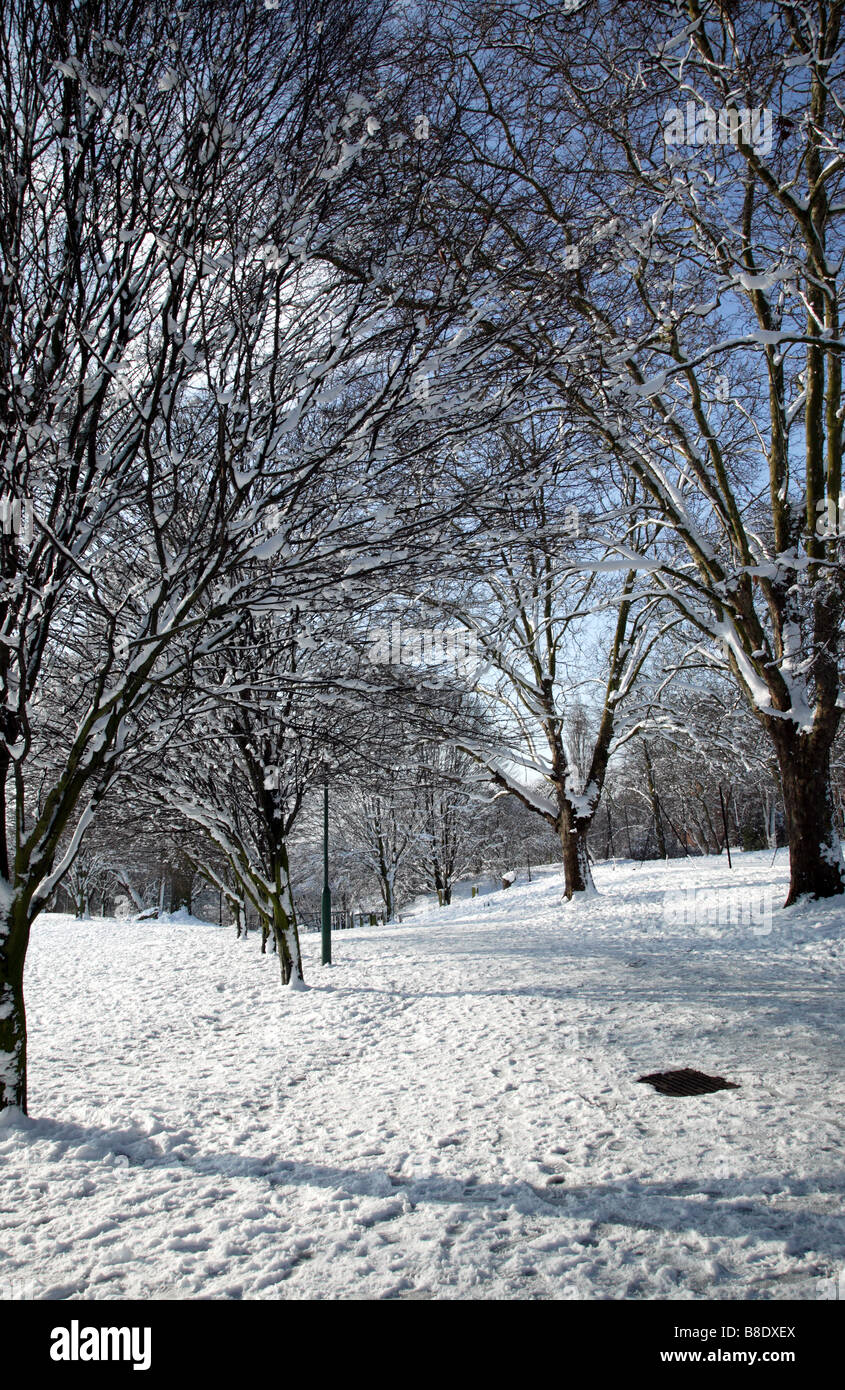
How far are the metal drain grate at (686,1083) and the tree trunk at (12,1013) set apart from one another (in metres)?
4.04

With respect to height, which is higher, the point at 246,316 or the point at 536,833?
the point at 246,316

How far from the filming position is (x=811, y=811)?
10.5 m

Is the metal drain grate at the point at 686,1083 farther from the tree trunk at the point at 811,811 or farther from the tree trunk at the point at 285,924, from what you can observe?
the tree trunk at the point at 811,811

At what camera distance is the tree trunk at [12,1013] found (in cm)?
442

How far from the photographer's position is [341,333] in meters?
4.11

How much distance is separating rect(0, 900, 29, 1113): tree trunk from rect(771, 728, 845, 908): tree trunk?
32.7 feet

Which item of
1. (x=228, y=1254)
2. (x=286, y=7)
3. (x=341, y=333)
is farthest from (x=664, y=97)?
(x=228, y=1254)

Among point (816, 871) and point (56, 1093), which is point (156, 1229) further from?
point (816, 871)

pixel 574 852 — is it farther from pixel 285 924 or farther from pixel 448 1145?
pixel 448 1145

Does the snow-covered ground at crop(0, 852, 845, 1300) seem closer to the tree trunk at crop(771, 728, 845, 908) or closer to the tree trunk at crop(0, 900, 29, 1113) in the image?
the tree trunk at crop(0, 900, 29, 1113)

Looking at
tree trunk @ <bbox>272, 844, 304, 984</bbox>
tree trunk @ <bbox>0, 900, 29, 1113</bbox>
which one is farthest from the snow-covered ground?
tree trunk @ <bbox>272, 844, 304, 984</bbox>

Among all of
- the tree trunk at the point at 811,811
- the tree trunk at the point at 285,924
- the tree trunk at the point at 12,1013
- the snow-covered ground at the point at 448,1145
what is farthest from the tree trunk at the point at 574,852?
the tree trunk at the point at 12,1013

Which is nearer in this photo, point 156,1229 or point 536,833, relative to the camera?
point 156,1229
